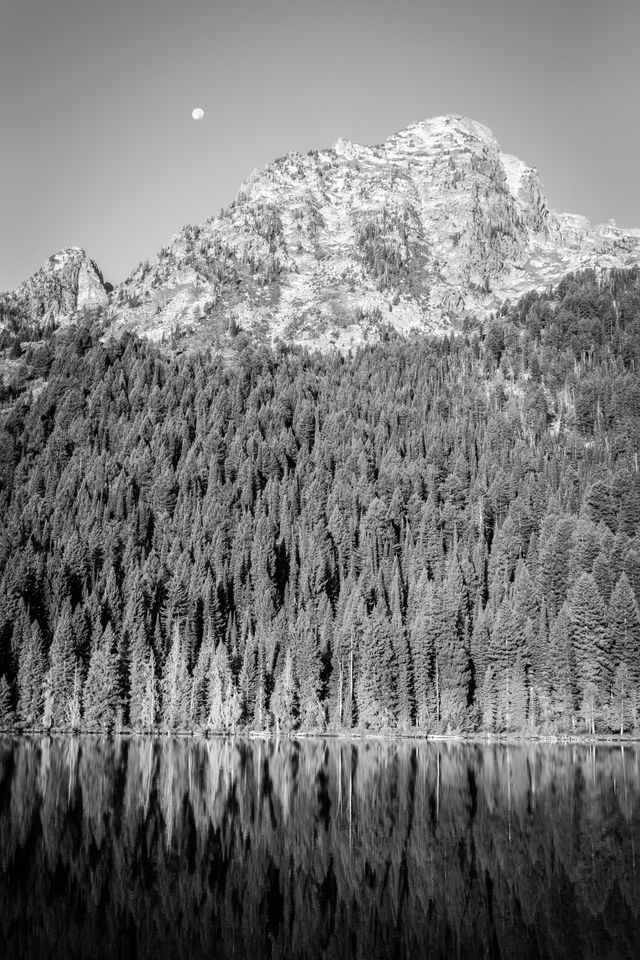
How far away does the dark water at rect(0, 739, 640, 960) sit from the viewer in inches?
1217

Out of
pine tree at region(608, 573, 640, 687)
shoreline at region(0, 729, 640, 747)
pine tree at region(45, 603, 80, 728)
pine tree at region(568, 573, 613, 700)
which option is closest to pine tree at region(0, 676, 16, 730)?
shoreline at region(0, 729, 640, 747)

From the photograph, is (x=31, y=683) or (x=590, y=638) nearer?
(x=590, y=638)

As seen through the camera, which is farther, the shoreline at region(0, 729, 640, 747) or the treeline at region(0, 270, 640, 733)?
the treeline at region(0, 270, 640, 733)

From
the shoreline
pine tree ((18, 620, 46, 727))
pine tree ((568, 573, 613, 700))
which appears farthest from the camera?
pine tree ((18, 620, 46, 727))

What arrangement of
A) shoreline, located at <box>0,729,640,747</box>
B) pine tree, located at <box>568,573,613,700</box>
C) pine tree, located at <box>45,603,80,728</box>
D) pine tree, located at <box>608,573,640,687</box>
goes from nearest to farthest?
shoreline, located at <box>0,729,640,747</box>, pine tree, located at <box>568,573,613,700</box>, pine tree, located at <box>608,573,640,687</box>, pine tree, located at <box>45,603,80,728</box>

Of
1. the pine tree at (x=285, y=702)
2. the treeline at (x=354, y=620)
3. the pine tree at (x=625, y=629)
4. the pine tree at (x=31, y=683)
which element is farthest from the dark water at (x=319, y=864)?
the pine tree at (x=31, y=683)

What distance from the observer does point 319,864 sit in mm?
41906

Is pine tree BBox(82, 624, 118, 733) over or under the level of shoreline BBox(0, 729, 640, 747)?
over

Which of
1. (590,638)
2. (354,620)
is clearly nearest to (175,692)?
(354,620)

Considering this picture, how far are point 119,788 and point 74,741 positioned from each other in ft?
172

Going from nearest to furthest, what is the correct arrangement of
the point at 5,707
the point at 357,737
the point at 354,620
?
the point at 357,737 < the point at 5,707 < the point at 354,620

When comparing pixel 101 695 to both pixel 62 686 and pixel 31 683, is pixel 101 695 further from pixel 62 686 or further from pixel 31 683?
pixel 31 683

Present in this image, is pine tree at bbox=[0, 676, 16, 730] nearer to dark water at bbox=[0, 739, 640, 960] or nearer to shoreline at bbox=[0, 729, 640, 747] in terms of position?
shoreline at bbox=[0, 729, 640, 747]

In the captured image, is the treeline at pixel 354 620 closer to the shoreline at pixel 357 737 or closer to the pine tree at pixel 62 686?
the pine tree at pixel 62 686
